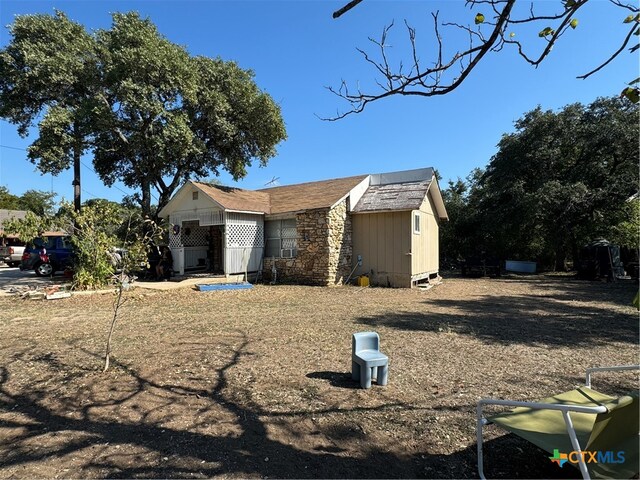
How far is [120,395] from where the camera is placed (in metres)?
3.86

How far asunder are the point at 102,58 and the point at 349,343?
15.8 meters

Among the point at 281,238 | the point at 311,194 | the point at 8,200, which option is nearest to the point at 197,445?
the point at 281,238

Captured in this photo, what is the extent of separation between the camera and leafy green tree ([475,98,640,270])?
59.9 feet

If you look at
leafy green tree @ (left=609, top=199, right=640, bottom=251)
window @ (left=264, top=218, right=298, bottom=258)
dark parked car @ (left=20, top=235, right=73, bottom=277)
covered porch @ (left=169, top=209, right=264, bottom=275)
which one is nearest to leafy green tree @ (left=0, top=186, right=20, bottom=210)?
dark parked car @ (left=20, top=235, right=73, bottom=277)

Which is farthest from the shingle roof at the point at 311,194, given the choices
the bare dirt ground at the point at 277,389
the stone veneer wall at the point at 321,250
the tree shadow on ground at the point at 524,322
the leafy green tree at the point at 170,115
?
the bare dirt ground at the point at 277,389

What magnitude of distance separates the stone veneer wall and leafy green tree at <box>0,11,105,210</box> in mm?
9424

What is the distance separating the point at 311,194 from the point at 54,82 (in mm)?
11064

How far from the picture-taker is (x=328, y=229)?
1358cm

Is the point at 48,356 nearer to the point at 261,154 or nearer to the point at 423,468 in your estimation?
the point at 423,468

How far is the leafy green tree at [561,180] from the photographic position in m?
18.3

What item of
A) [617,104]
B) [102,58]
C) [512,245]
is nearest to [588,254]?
[512,245]

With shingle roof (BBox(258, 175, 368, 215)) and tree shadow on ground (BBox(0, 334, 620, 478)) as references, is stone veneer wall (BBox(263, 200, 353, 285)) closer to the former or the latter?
shingle roof (BBox(258, 175, 368, 215))

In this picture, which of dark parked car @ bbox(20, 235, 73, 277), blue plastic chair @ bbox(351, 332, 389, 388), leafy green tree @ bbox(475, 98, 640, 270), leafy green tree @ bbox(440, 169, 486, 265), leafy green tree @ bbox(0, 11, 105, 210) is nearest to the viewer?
blue plastic chair @ bbox(351, 332, 389, 388)

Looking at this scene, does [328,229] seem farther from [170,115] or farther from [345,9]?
[345,9]
